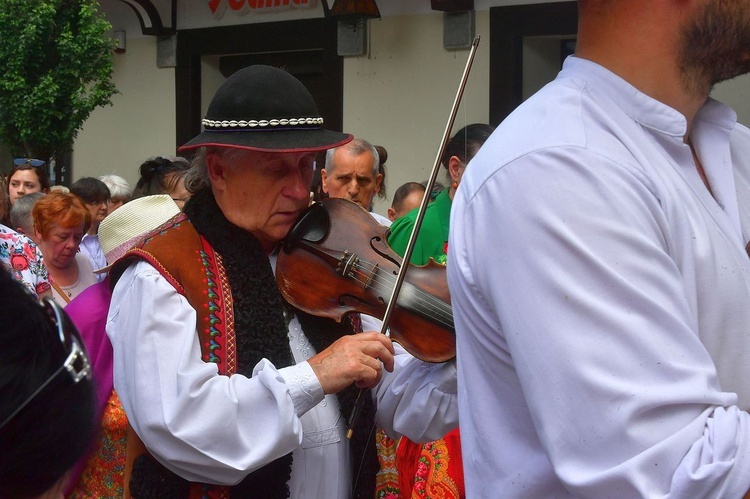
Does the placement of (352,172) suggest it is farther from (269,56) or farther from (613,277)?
(269,56)

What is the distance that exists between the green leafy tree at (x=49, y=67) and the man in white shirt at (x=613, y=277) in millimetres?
8647

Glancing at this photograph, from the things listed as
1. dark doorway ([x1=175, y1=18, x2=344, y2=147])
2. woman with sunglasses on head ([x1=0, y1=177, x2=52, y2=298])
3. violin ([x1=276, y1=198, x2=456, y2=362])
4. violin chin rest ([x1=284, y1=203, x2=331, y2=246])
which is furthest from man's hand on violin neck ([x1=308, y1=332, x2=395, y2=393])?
dark doorway ([x1=175, y1=18, x2=344, y2=147])

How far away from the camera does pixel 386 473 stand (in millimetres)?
2973

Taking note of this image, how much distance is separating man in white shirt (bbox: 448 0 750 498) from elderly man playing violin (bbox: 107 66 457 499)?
0.75 meters

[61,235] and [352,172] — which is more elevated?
[352,172]

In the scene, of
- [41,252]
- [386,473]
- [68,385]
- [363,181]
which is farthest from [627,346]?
[41,252]

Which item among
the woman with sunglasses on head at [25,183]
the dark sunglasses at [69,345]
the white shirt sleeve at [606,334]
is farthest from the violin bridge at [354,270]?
the woman with sunglasses on head at [25,183]

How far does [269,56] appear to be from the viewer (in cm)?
1027

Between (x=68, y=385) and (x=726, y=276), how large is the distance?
2.88 feet

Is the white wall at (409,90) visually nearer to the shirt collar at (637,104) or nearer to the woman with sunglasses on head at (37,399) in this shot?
the shirt collar at (637,104)

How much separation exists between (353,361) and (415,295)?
0.94 ft

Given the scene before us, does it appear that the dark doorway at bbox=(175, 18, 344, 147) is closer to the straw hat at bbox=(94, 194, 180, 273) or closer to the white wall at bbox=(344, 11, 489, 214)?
the white wall at bbox=(344, 11, 489, 214)

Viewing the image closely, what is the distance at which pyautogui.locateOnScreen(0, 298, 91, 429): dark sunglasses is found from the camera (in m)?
1.04

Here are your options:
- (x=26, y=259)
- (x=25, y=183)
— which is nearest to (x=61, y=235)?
(x=26, y=259)
